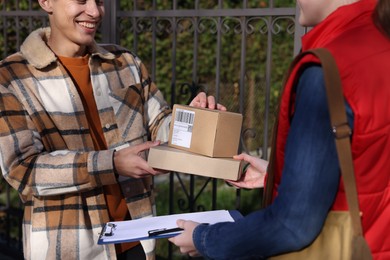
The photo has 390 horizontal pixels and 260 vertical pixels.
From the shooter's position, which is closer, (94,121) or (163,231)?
(163,231)

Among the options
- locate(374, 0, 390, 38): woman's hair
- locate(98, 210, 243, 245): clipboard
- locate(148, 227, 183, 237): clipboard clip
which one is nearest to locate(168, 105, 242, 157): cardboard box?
locate(98, 210, 243, 245): clipboard

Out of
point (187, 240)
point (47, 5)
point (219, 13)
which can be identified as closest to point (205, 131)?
point (187, 240)

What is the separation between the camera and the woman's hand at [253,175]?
205cm

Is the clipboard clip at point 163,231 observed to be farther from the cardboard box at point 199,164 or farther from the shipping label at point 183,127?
the shipping label at point 183,127

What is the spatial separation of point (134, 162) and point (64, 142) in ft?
→ 1.14

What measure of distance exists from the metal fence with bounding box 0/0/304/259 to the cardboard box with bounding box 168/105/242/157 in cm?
104

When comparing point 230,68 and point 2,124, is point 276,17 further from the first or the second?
point 230,68

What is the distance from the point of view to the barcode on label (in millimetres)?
2137

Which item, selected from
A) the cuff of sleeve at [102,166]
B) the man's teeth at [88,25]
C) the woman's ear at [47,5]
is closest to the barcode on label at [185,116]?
the cuff of sleeve at [102,166]

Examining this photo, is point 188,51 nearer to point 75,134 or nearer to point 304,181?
point 75,134

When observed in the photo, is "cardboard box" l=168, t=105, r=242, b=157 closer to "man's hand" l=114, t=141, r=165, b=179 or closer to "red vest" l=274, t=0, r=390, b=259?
"man's hand" l=114, t=141, r=165, b=179

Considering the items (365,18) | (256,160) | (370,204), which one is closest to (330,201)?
(370,204)

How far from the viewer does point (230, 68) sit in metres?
7.15

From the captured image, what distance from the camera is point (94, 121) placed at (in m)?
2.56
